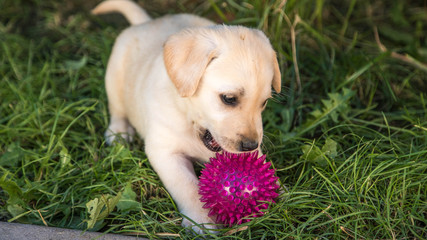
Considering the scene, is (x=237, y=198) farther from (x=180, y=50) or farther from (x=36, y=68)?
(x=36, y=68)

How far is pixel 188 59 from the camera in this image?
2605 millimetres

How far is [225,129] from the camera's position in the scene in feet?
8.44

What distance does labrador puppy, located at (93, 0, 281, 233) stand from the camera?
8.34ft

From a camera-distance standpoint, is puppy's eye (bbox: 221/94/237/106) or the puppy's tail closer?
puppy's eye (bbox: 221/94/237/106)

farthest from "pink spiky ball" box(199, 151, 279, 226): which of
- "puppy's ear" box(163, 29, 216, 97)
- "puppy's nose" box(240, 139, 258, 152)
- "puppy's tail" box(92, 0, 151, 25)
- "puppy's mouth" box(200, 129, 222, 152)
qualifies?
"puppy's tail" box(92, 0, 151, 25)

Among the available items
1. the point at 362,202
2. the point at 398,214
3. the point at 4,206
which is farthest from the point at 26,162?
the point at 398,214

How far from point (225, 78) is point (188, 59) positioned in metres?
0.24

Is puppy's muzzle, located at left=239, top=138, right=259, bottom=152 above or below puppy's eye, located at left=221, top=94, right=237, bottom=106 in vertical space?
below

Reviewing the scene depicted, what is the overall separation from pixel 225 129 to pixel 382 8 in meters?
3.37

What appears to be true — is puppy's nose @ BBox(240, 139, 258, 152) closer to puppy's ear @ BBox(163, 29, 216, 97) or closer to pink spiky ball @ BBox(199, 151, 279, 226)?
pink spiky ball @ BBox(199, 151, 279, 226)

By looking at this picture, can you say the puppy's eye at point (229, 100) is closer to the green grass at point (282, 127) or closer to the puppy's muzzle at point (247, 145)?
the puppy's muzzle at point (247, 145)

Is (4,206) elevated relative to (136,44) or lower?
lower

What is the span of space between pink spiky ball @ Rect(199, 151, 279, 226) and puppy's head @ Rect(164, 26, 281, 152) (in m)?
0.10

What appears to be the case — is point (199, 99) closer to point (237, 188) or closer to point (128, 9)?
point (237, 188)
